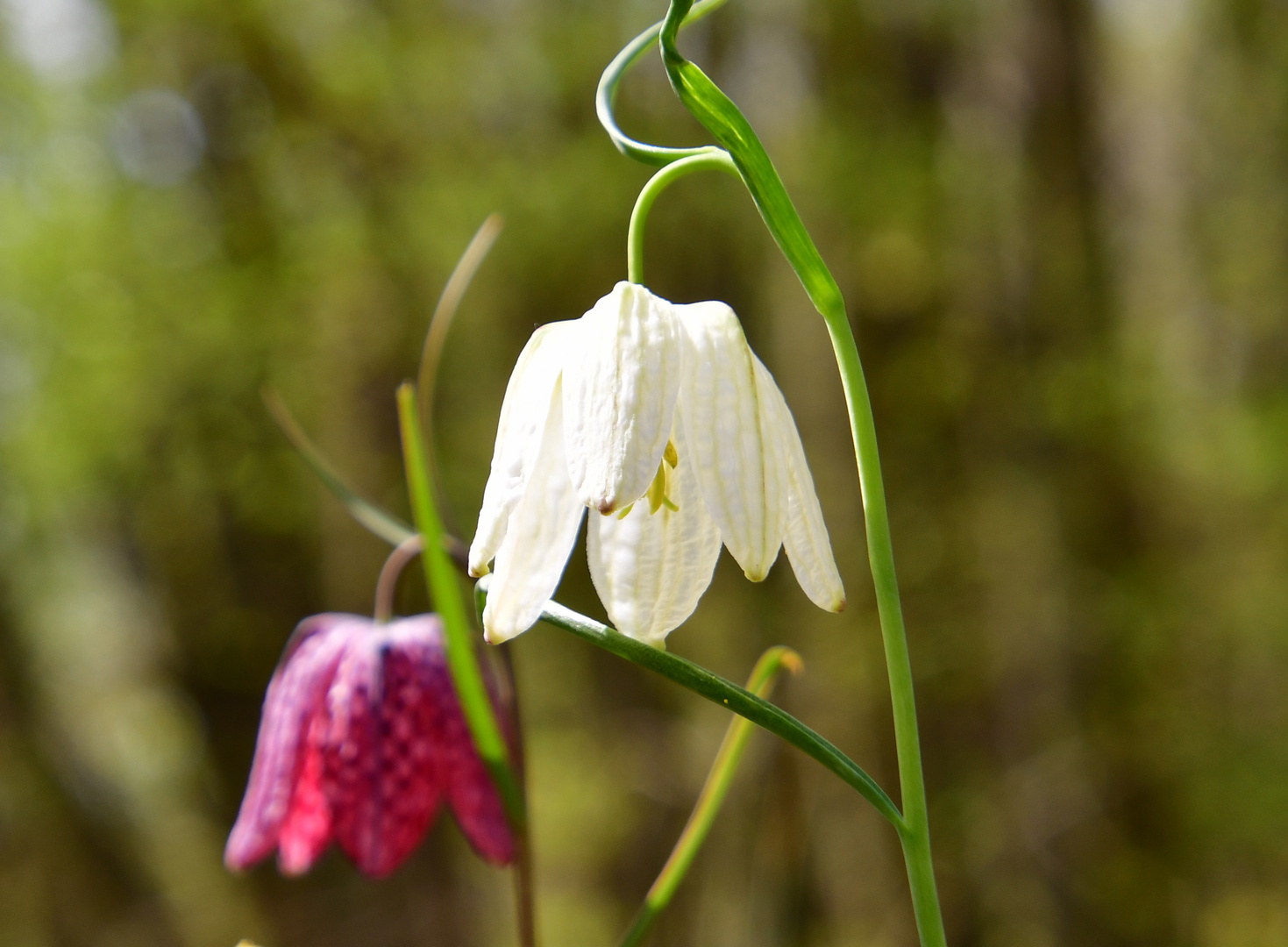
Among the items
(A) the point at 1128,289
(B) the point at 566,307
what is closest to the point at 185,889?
(B) the point at 566,307

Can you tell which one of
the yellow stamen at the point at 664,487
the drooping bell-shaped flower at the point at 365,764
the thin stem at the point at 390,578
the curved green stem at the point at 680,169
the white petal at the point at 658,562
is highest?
the curved green stem at the point at 680,169

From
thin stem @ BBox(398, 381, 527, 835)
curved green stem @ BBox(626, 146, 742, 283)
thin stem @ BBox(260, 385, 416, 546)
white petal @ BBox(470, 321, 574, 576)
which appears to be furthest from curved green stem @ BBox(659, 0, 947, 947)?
thin stem @ BBox(260, 385, 416, 546)

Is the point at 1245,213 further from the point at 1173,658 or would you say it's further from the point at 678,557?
the point at 678,557

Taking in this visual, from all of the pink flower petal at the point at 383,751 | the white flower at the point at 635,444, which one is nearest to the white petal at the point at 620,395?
the white flower at the point at 635,444

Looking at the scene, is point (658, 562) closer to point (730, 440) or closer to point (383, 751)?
point (730, 440)

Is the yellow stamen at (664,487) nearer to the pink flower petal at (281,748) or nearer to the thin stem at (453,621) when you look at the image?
the thin stem at (453,621)

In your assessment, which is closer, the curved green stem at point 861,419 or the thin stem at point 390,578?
the curved green stem at point 861,419

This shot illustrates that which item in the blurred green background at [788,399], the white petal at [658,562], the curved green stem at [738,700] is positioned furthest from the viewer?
the blurred green background at [788,399]
